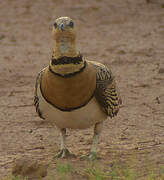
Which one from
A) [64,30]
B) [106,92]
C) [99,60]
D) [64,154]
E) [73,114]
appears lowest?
[99,60]

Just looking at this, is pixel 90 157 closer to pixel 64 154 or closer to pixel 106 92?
pixel 64 154

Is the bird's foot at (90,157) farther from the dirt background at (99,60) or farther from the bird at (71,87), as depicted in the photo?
the bird at (71,87)

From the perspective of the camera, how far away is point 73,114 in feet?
13.1

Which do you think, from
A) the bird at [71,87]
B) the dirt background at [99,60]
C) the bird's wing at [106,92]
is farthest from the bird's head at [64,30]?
the dirt background at [99,60]

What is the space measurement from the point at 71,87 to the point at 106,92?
0.45m

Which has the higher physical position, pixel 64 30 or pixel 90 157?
pixel 64 30

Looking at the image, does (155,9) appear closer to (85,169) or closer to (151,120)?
(151,120)

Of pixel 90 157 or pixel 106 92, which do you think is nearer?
pixel 106 92

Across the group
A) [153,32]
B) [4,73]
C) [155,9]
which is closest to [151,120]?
[4,73]

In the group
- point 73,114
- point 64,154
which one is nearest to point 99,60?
point 64,154

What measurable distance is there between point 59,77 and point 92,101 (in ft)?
1.32

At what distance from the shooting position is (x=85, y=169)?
4.03 m

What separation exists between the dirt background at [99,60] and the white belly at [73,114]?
0.42 metres

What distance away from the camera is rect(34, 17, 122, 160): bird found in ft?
12.3
